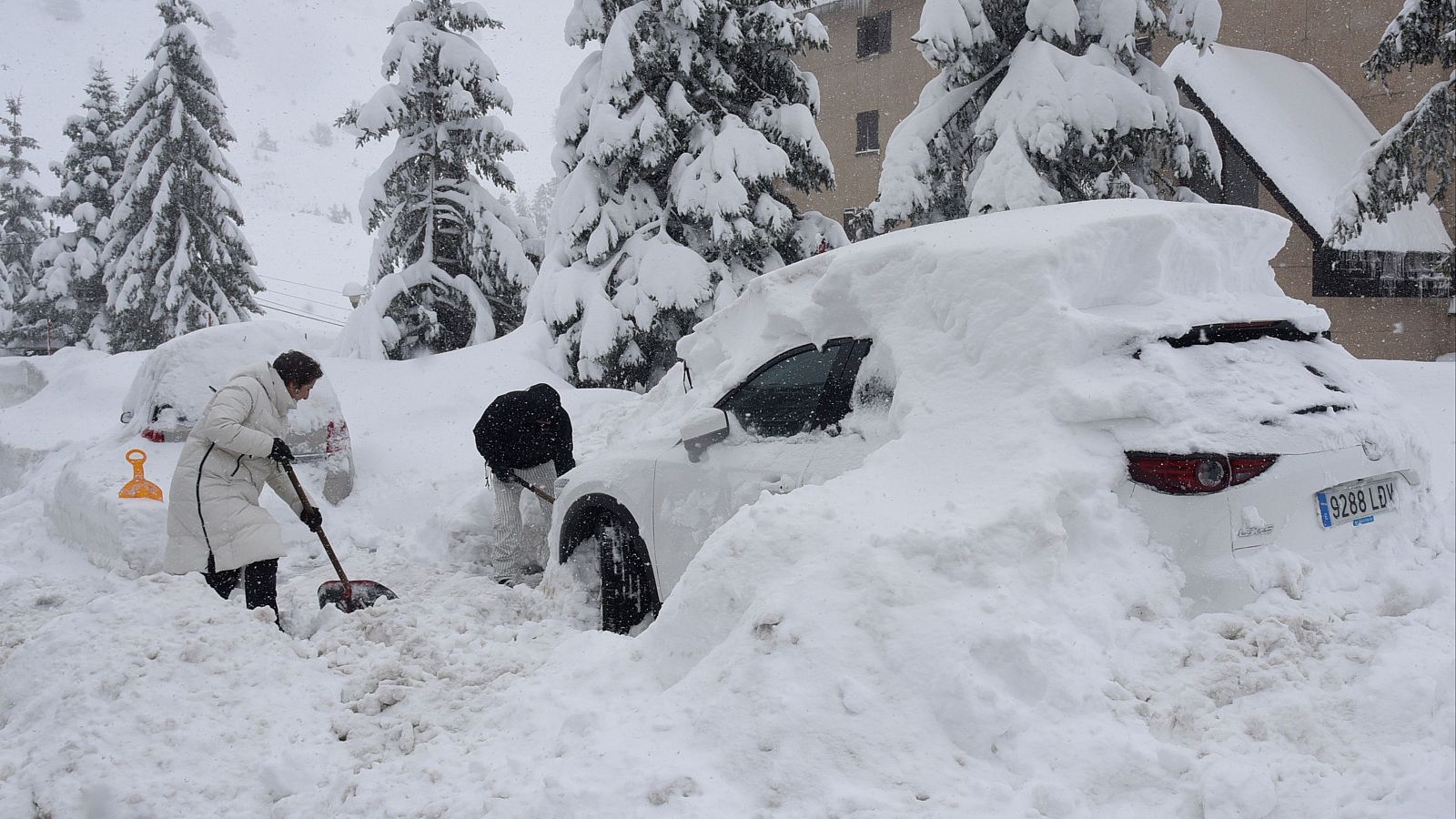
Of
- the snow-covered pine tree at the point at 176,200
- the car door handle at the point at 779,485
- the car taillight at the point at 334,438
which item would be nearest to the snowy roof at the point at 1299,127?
the car door handle at the point at 779,485

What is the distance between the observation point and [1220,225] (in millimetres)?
3984

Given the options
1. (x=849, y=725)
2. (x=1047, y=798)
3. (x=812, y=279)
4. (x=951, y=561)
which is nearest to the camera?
(x=1047, y=798)

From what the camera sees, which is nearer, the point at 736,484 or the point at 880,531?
the point at 880,531

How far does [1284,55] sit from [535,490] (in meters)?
20.1

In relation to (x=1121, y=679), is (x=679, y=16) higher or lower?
higher

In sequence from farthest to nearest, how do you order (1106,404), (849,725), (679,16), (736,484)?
(679,16)
(736,484)
(1106,404)
(849,725)

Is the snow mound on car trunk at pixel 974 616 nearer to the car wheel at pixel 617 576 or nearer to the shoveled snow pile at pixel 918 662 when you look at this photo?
the shoveled snow pile at pixel 918 662

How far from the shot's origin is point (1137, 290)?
12.3 feet

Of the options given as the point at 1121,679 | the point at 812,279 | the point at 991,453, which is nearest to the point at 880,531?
the point at 991,453

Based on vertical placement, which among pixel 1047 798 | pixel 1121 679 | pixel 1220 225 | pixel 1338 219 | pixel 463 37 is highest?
pixel 463 37

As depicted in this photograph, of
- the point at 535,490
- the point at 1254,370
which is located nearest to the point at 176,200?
the point at 535,490

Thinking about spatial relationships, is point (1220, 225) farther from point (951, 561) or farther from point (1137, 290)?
point (951, 561)

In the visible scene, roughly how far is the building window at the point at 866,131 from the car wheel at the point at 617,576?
21.9 m

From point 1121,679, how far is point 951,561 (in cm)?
63
